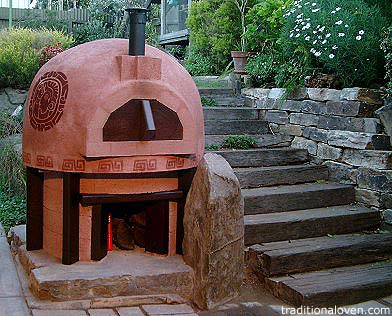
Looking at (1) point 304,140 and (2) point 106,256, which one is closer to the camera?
(2) point 106,256

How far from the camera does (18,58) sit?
877cm

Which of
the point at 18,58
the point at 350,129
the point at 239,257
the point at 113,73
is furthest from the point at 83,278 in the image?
the point at 18,58

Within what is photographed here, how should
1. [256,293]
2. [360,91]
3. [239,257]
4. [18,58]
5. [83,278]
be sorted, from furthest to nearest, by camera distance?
[18,58], [360,91], [256,293], [239,257], [83,278]

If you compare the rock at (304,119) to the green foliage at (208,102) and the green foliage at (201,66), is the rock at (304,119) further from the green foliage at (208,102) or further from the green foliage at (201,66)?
the green foliage at (201,66)

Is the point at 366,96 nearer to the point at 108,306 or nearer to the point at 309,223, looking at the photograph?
the point at 309,223

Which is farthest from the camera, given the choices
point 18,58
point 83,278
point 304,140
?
point 18,58

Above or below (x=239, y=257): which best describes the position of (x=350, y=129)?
above

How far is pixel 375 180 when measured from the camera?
5309 millimetres

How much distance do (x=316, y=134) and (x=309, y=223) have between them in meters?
1.36

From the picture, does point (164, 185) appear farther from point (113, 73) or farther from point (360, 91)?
point (360, 91)

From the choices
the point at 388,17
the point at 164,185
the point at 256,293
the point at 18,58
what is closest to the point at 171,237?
the point at 164,185

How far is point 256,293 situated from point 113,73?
78.9 inches

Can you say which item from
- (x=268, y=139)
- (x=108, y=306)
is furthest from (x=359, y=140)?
(x=108, y=306)

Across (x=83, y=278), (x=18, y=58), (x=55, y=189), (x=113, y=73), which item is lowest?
(x=83, y=278)
